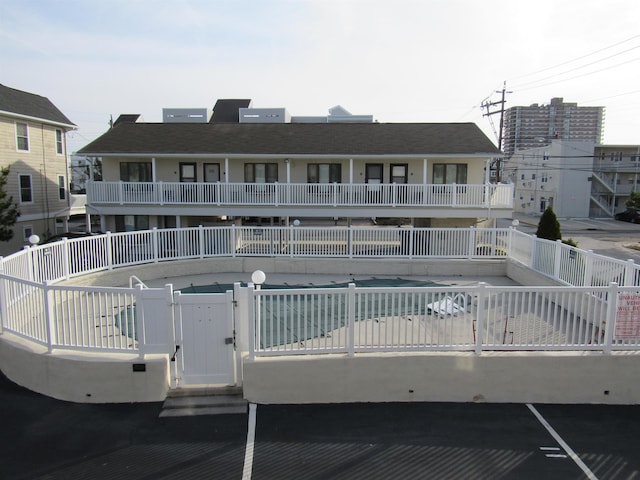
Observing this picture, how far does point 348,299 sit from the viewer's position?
6.02 metres

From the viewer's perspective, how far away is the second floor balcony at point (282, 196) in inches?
774

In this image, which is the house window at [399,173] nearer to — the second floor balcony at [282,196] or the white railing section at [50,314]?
the second floor balcony at [282,196]

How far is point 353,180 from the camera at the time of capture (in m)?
22.3

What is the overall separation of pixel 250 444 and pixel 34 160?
24167 millimetres

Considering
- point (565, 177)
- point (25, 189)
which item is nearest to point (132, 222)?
point (25, 189)

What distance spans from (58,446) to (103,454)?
1.87 ft

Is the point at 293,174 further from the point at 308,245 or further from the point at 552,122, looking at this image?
the point at 552,122

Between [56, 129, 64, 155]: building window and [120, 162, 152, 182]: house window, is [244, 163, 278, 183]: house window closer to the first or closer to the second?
[120, 162, 152, 182]: house window

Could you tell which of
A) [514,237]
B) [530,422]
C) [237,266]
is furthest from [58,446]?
[514,237]

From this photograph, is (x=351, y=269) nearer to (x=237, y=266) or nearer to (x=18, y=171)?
(x=237, y=266)

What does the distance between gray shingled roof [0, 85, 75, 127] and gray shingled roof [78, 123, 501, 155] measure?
3.92 metres

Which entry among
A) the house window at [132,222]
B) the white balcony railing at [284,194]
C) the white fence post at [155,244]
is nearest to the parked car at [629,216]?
the white balcony railing at [284,194]

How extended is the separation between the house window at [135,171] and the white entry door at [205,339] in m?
18.3

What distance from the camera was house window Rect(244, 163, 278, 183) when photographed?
22.5 meters
